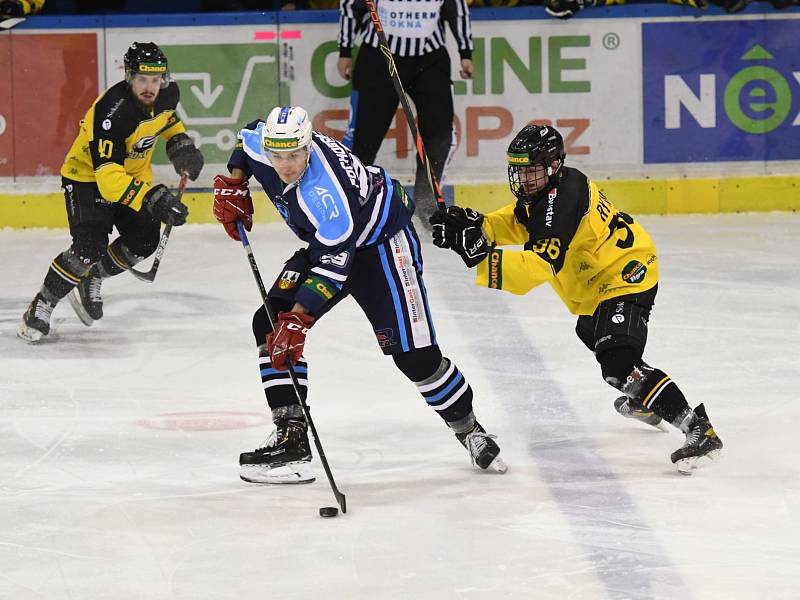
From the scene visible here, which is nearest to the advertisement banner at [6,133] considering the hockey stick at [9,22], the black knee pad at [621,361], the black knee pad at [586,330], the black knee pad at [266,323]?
the hockey stick at [9,22]

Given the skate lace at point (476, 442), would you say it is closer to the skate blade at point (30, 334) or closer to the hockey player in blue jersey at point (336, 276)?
the hockey player in blue jersey at point (336, 276)

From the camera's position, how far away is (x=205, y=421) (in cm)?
445

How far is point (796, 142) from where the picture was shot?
7.68 meters

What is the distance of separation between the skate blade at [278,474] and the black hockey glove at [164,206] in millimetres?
1682

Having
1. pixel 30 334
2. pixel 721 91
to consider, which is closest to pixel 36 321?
pixel 30 334

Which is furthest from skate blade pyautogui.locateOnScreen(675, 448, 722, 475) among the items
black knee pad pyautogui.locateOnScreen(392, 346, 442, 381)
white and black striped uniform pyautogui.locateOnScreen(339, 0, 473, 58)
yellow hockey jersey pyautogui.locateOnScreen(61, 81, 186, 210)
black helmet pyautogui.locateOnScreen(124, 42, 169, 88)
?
white and black striped uniform pyautogui.locateOnScreen(339, 0, 473, 58)

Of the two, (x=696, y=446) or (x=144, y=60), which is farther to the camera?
(x=144, y=60)

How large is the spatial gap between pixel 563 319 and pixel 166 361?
1.49 meters

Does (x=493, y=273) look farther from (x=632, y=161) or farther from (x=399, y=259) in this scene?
(x=632, y=161)

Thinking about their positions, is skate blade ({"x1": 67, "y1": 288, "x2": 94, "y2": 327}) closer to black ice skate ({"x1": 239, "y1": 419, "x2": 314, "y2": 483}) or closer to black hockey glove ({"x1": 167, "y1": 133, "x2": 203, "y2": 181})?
black hockey glove ({"x1": 167, "y1": 133, "x2": 203, "y2": 181})

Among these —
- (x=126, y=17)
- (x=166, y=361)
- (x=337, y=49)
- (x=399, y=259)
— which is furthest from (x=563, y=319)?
(x=126, y=17)

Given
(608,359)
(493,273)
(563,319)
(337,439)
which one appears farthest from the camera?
(563,319)

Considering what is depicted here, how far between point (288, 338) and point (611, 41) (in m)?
4.40

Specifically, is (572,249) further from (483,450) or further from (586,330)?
(483,450)
